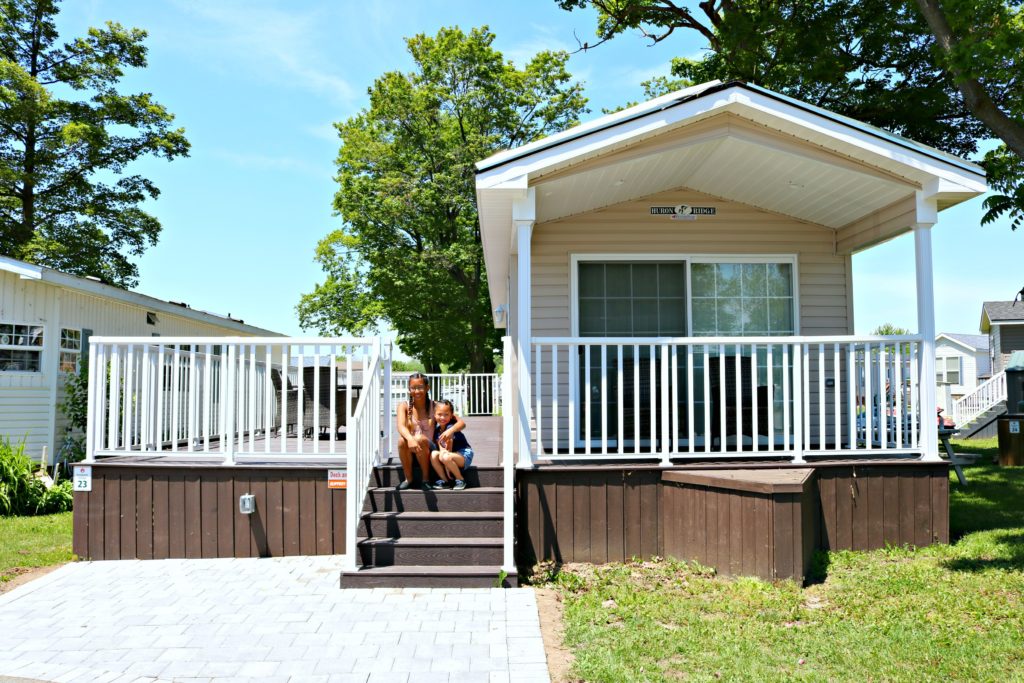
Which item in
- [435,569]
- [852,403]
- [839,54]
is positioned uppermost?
[839,54]

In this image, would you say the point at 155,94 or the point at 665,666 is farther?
the point at 155,94

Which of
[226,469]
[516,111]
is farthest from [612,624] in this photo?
[516,111]

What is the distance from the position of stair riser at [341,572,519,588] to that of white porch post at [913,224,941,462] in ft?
12.1

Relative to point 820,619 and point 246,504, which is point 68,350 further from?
point 820,619

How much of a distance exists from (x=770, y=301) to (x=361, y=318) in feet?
A: 79.5

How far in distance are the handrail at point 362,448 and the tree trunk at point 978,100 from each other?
22.0ft

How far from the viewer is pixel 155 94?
21.6 m

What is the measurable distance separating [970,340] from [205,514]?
39.7 metres

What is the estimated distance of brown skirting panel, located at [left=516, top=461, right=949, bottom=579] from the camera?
223 inches

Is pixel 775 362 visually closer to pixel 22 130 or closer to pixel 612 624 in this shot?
pixel 612 624

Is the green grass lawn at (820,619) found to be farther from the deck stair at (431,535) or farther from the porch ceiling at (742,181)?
the porch ceiling at (742,181)

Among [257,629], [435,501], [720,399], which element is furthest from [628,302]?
[257,629]

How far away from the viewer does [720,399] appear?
6.46 m

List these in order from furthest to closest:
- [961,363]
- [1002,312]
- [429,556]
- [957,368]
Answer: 1. [961,363]
2. [957,368]
3. [1002,312]
4. [429,556]
